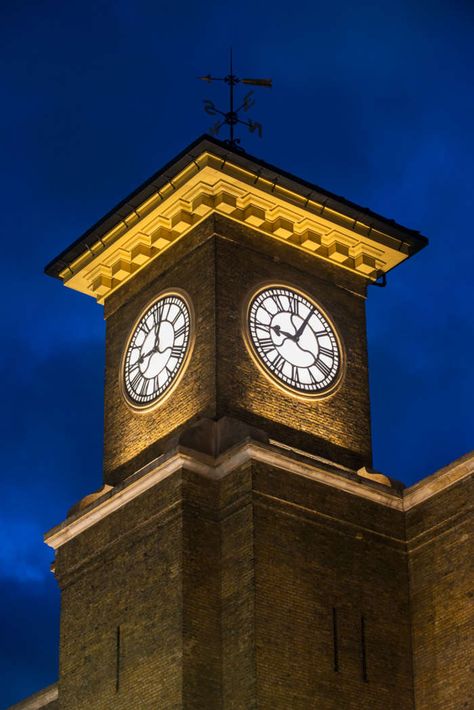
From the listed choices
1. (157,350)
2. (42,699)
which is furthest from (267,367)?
(42,699)

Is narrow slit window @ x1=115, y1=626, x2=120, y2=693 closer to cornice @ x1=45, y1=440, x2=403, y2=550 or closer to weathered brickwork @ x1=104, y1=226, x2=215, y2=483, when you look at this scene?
cornice @ x1=45, y1=440, x2=403, y2=550

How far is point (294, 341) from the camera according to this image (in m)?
42.8

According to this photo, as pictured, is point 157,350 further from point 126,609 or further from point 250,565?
point 250,565

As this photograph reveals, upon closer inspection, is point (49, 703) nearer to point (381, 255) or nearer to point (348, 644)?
point (348, 644)

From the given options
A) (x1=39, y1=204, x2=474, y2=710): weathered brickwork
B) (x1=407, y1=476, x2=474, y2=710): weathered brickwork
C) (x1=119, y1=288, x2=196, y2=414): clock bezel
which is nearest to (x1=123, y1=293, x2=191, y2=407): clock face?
(x1=119, y1=288, x2=196, y2=414): clock bezel

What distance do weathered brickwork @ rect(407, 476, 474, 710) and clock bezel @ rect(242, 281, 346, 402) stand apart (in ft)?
12.4

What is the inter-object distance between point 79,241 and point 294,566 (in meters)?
11.1

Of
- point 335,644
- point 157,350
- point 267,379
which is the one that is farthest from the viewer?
point 157,350

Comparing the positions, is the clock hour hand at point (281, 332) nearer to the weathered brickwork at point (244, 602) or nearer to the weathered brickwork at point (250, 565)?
the weathered brickwork at point (250, 565)

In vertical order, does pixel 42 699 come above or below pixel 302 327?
below

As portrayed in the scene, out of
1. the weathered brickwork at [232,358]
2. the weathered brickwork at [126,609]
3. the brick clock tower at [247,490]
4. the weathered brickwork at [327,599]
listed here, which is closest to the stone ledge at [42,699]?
the brick clock tower at [247,490]

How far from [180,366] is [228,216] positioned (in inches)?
151

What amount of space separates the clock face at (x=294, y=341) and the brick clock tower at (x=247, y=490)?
0.18 ft

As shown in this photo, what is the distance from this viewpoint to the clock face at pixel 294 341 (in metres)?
42.2
